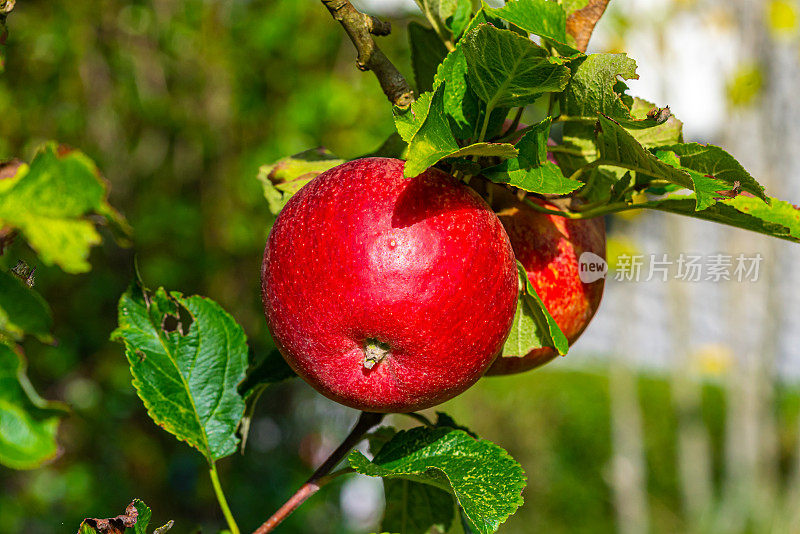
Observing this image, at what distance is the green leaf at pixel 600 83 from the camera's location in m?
0.52

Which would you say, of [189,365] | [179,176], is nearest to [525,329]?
[189,365]

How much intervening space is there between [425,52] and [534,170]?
209 mm

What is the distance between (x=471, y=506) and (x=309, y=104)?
1.84 metres

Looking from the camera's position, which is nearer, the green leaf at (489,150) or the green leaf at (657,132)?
the green leaf at (489,150)

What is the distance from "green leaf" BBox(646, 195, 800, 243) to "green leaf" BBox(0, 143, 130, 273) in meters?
0.40

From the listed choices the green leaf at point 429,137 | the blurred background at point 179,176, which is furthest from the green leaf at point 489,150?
the blurred background at point 179,176

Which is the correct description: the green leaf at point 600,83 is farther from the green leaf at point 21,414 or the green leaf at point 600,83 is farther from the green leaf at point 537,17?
the green leaf at point 21,414

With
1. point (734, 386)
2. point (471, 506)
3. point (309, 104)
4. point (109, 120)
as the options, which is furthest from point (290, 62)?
point (734, 386)

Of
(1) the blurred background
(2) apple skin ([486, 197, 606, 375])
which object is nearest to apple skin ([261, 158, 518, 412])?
(2) apple skin ([486, 197, 606, 375])

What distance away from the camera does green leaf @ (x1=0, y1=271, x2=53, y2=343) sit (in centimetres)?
39

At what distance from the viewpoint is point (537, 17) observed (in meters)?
0.53

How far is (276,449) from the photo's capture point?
2.54 metres

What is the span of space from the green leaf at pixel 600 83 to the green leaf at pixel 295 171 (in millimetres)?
243

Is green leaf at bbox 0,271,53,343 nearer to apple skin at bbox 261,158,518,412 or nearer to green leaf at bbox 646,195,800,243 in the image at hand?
apple skin at bbox 261,158,518,412
